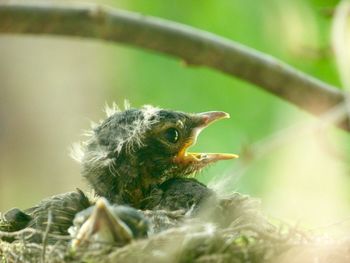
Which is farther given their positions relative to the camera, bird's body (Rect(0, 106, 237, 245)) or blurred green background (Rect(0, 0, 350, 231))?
blurred green background (Rect(0, 0, 350, 231))

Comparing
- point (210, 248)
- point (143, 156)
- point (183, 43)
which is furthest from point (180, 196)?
point (183, 43)

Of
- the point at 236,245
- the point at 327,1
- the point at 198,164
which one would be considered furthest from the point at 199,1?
the point at 236,245

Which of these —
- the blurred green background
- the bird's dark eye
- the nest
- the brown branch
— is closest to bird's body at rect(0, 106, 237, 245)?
the bird's dark eye

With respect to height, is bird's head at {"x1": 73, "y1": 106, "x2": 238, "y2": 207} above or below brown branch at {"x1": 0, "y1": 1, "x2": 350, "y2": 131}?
below

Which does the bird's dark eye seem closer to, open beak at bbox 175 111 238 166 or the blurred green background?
open beak at bbox 175 111 238 166

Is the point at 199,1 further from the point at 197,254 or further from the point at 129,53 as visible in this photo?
the point at 197,254

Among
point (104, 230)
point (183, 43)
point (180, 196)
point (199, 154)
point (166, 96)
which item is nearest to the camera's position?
point (104, 230)

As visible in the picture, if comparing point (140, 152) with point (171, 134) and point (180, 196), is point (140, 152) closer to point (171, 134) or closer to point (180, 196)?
point (171, 134)
